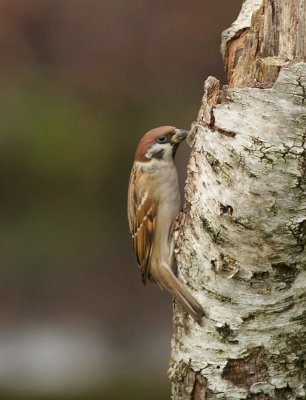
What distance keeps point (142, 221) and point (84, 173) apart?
5.17 meters

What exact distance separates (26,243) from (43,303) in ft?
2.06

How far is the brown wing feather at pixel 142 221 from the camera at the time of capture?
4480mm

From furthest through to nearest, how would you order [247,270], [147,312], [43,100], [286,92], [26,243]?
[43,100], [26,243], [147,312], [247,270], [286,92]

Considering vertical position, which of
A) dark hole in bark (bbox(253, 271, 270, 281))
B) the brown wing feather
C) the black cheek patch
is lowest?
dark hole in bark (bbox(253, 271, 270, 281))

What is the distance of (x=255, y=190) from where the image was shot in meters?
3.46

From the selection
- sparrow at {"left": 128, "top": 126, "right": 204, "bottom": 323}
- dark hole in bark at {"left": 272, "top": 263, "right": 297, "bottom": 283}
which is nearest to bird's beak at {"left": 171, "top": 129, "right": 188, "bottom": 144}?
sparrow at {"left": 128, "top": 126, "right": 204, "bottom": 323}

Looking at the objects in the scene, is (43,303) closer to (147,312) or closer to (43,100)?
(147,312)

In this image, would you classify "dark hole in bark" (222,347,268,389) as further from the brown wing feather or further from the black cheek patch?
the black cheek patch

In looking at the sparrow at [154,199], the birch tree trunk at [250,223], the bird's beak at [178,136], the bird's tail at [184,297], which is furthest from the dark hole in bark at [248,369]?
the bird's beak at [178,136]

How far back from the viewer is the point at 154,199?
178 inches

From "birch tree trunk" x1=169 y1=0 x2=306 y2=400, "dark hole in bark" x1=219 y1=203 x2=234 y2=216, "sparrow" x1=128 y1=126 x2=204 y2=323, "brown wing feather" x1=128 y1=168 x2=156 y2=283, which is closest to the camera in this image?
"birch tree trunk" x1=169 y1=0 x2=306 y2=400

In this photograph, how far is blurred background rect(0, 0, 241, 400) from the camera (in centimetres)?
810

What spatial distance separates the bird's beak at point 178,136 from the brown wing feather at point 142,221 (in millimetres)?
266

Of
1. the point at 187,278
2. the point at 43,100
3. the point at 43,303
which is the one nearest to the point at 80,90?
the point at 43,100
